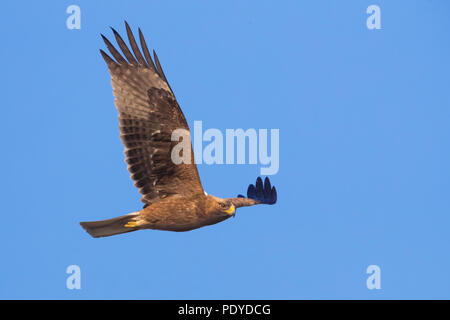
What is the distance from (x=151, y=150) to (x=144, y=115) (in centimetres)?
47

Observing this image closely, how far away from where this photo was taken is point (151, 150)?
34.5 feet

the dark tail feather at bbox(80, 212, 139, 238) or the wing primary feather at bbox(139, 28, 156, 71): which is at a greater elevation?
the wing primary feather at bbox(139, 28, 156, 71)

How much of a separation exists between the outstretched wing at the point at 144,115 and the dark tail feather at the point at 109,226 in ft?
1.97

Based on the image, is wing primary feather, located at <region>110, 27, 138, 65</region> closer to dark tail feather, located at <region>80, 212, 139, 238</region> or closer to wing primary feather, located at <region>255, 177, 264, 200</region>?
dark tail feather, located at <region>80, 212, 139, 238</region>

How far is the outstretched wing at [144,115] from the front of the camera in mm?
10453

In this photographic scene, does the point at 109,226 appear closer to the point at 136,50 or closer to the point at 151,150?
the point at 151,150

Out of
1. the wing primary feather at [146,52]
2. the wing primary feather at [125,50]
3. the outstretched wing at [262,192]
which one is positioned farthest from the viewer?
the outstretched wing at [262,192]

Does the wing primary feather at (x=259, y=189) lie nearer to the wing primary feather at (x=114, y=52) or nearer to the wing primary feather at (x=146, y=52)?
the wing primary feather at (x=146, y=52)

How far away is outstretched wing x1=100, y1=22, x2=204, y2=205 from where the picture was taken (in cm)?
1045

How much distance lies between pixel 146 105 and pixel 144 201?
1.28 m

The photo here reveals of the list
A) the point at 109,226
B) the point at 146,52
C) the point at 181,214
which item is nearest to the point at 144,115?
the point at 146,52

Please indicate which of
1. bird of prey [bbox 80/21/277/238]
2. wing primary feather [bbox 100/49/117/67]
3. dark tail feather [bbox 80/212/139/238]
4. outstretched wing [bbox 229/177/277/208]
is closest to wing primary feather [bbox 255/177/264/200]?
outstretched wing [bbox 229/177/277/208]

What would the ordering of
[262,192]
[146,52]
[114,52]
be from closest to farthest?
[146,52] → [114,52] → [262,192]

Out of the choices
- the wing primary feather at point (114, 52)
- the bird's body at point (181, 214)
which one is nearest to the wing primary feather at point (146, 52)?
the wing primary feather at point (114, 52)
